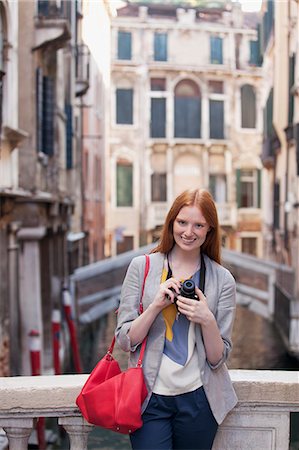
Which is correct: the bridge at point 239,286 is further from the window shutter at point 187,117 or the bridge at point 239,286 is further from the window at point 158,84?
the window at point 158,84

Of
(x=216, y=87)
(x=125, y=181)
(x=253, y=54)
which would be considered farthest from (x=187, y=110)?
(x=125, y=181)

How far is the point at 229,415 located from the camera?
167cm

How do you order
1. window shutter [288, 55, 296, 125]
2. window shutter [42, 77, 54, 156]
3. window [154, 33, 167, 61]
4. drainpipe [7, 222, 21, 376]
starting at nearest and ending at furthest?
1. drainpipe [7, 222, 21, 376]
2. window shutter [42, 77, 54, 156]
3. window shutter [288, 55, 296, 125]
4. window [154, 33, 167, 61]

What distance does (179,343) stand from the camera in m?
1.49

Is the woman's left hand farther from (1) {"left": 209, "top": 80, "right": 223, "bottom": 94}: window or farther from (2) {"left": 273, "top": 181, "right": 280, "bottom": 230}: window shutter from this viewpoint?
(1) {"left": 209, "top": 80, "right": 223, "bottom": 94}: window

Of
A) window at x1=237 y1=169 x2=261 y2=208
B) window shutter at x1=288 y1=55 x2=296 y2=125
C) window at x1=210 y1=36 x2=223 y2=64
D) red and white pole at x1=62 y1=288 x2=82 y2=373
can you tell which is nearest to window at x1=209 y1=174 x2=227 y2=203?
window at x1=237 y1=169 x2=261 y2=208

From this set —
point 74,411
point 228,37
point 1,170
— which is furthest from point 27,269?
point 228,37

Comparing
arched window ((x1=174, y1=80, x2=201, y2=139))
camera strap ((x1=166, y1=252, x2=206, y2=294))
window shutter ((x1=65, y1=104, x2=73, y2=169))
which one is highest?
arched window ((x1=174, y1=80, x2=201, y2=139))

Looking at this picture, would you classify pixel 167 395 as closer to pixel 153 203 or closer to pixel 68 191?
pixel 68 191

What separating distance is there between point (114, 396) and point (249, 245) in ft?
47.0

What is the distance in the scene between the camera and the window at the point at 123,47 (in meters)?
15.7

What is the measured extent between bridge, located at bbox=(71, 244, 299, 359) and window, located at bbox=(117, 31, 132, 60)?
6.37 metres

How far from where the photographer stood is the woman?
147 cm

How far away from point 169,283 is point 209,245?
16 cm
